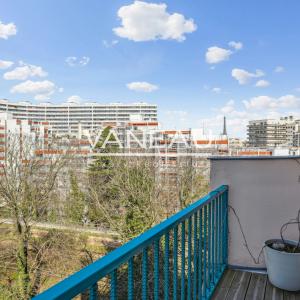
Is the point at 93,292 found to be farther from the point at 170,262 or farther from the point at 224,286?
the point at 224,286

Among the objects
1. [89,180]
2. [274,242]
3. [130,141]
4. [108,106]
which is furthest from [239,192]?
[108,106]

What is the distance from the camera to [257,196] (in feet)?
8.02

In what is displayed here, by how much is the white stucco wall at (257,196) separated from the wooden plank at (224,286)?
16cm

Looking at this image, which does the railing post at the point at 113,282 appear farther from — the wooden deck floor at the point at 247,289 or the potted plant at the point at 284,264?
the potted plant at the point at 284,264

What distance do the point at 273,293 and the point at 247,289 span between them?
0.57 ft

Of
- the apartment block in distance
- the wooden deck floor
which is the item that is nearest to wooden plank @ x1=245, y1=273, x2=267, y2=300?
the wooden deck floor

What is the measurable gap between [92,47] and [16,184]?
24.5 meters

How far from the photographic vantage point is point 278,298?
1.95m

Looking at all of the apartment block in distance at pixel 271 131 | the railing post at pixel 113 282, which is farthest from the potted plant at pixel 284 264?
the apartment block in distance at pixel 271 131

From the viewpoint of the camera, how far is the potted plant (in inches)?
78.2

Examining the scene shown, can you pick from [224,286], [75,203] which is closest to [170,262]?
[224,286]

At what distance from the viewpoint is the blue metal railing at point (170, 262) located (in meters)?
0.67

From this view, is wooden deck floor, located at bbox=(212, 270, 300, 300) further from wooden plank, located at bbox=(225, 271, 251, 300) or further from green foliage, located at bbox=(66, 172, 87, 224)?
green foliage, located at bbox=(66, 172, 87, 224)

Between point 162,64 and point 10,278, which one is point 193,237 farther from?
point 162,64
